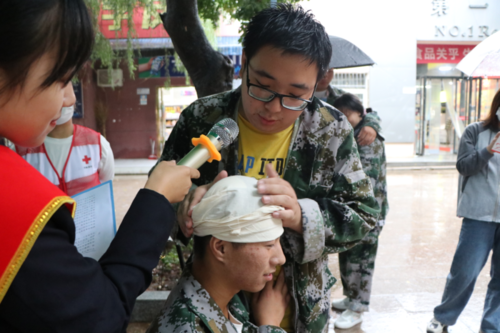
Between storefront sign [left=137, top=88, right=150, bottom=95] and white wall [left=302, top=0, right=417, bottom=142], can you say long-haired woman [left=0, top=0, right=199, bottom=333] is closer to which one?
white wall [left=302, top=0, right=417, bottom=142]

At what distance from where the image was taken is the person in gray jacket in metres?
3.01

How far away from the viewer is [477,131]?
320cm

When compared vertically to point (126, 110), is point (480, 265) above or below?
below

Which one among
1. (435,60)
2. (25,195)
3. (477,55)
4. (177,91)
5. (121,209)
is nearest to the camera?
(25,195)

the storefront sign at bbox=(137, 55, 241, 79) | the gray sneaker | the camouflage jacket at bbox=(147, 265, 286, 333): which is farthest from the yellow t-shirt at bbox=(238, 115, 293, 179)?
the storefront sign at bbox=(137, 55, 241, 79)

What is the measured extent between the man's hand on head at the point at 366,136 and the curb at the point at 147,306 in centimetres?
213

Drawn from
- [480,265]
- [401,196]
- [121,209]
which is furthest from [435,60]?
[480,265]

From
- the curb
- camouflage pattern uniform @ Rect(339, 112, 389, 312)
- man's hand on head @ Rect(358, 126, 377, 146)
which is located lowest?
the curb

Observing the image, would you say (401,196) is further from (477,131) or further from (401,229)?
(477,131)

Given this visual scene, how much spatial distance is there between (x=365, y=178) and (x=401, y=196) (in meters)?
7.79

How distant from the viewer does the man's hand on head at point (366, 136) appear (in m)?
3.55

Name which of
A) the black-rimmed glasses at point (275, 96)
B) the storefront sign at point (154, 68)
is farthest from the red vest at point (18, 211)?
the storefront sign at point (154, 68)

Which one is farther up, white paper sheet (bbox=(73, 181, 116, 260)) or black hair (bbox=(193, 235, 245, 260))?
white paper sheet (bbox=(73, 181, 116, 260))

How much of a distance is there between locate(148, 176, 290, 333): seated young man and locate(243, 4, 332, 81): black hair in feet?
1.52
